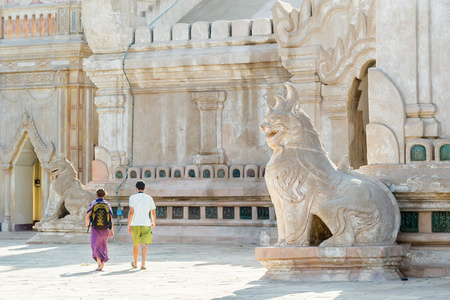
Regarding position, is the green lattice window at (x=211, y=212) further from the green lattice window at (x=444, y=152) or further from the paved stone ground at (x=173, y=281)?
the green lattice window at (x=444, y=152)

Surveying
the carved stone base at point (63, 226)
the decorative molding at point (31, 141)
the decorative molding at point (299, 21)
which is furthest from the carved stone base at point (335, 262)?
the decorative molding at point (31, 141)

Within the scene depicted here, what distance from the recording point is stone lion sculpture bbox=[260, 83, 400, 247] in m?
9.90

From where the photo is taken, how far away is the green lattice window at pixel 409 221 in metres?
10.5

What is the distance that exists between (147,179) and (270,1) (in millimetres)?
4439

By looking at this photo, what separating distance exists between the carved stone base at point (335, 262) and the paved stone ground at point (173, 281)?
0.22 m

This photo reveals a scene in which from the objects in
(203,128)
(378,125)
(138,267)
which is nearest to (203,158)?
(203,128)

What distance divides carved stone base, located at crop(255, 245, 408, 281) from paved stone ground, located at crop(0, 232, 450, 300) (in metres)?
0.22

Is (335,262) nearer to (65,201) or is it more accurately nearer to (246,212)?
(246,212)

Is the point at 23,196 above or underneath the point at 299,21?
underneath

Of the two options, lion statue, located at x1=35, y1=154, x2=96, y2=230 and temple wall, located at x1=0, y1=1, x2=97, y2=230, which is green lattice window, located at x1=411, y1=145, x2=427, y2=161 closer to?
lion statue, located at x1=35, y1=154, x2=96, y2=230

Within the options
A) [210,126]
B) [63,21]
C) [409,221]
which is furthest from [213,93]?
[63,21]

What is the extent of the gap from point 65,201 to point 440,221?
30.9 feet

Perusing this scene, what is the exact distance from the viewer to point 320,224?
10367 millimetres

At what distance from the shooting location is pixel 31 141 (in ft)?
87.2
